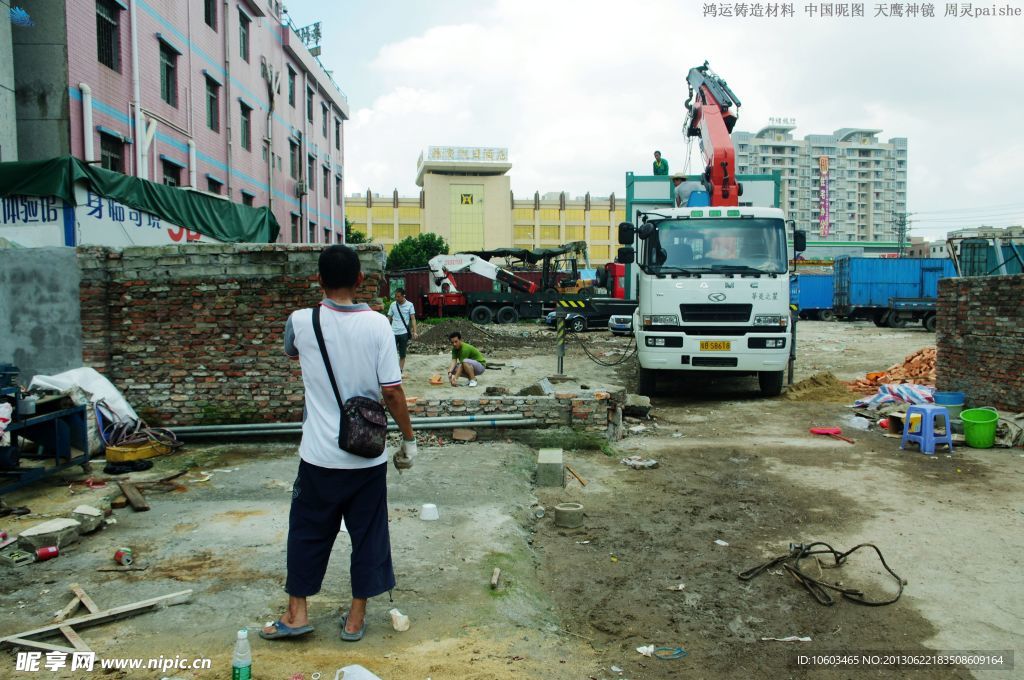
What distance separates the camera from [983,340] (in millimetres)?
9211

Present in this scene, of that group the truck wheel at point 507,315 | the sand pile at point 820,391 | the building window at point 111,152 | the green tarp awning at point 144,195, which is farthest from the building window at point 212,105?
the sand pile at point 820,391

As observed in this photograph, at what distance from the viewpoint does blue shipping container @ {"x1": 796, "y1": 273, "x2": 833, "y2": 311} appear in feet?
109

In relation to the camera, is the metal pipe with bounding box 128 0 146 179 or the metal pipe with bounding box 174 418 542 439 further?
the metal pipe with bounding box 128 0 146 179

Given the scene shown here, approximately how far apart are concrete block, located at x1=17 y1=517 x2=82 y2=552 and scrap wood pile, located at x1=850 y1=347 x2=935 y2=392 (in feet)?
38.0

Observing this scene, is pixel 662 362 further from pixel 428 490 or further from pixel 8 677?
pixel 8 677

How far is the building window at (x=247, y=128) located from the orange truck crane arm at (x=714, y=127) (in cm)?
1241

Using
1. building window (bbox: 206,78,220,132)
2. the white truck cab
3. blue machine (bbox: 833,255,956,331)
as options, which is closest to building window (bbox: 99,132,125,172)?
building window (bbox: 206,78,220,132)

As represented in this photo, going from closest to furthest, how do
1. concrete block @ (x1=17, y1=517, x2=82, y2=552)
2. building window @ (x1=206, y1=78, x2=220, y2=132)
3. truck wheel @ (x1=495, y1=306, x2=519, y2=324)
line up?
concrete block @ (x1=17, y1=517, x2=82, y2=552) < building window @ (x1=206, y1=78, x2=220, y2=132) < truck wheel @ (x1=495, y1=306, x2=519, y2=324)

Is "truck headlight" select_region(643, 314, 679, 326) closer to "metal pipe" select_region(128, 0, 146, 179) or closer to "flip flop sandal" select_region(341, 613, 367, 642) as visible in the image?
"flip flop sandal" select_region(341, 613, 367, 642)

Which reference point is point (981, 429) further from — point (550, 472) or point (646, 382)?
point (550, 472)

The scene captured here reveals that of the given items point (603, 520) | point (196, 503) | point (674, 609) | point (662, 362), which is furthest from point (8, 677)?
point (662, 362)

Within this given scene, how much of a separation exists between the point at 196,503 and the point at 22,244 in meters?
5.35

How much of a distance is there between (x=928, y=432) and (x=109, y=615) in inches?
312

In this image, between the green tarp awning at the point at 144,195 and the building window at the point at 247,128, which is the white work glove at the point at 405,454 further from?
the building window at the point at 247,128
